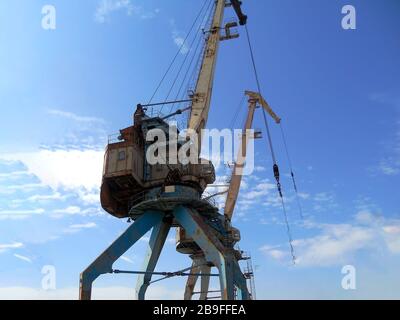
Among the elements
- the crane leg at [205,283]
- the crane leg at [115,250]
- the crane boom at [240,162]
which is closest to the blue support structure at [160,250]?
the crane leg at [115,250]

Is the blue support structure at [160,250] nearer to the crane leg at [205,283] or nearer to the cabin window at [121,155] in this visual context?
the cabin window at [121,155]

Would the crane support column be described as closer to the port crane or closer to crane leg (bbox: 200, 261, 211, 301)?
the port crane

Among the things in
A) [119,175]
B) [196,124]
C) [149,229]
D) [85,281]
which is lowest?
[85,281]

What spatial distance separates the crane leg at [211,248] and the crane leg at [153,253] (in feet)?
8.18

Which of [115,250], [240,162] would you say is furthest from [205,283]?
[115,250]

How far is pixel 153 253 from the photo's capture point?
33.5 m

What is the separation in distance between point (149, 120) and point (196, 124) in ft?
12.8

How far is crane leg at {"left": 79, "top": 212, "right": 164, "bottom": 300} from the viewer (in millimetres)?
29828

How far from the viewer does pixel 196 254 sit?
4575 cm

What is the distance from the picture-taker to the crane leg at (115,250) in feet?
97.9

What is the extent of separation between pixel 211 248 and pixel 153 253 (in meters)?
5.90
